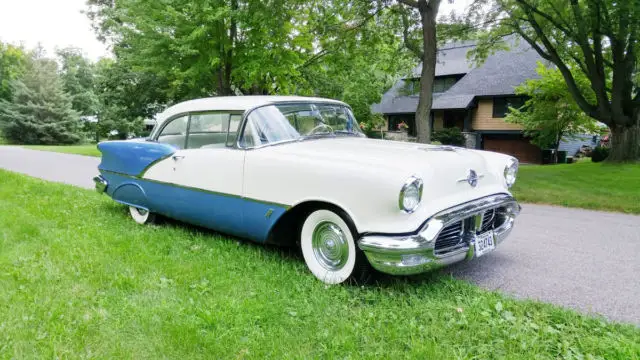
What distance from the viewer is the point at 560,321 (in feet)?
9.78

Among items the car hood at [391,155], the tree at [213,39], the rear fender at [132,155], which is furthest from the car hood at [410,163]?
the tree at [213,39]

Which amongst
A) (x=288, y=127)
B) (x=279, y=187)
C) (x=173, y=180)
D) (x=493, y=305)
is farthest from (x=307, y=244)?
(x=173, y=180)

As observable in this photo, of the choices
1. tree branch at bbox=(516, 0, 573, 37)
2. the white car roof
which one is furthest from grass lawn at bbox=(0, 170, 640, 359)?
tree branch at bbox=(516, 0, 573, 37)

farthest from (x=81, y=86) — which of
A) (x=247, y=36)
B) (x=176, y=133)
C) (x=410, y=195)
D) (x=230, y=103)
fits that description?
(x=410, y=195)

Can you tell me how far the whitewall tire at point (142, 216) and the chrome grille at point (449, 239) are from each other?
3827 millimetres

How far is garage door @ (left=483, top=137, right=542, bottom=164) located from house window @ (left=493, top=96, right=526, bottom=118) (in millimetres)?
1823

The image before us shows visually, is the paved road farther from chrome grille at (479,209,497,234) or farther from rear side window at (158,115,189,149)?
rear side window at (158,115,189,149)

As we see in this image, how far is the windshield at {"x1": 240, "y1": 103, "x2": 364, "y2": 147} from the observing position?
4.35 metres

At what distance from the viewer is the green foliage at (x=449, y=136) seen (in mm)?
26297

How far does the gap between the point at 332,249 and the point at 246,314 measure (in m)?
1.00

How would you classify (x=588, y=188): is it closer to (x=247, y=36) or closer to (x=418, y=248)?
(x=418, y=248)

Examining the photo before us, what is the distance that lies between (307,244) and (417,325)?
1.32 meters

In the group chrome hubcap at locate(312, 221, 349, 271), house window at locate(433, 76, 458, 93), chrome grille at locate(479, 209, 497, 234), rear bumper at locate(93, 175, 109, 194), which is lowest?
chrome hubcap at locate(312, 221, 349, 271)

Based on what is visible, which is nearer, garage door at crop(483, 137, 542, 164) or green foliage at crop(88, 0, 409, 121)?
green foliage at crop(88, 0, 409, 121)
